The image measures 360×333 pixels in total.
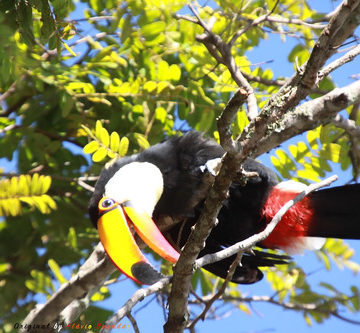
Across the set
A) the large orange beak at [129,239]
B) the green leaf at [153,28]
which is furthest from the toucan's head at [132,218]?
the green leaf at [153,28]

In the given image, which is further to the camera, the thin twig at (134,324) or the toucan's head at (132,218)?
the toucan's head at (132,218)

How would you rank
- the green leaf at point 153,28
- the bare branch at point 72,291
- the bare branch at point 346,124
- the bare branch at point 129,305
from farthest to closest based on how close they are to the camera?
the green leaf at point 153,28 → the bare branch at point 72,291 → the bare branch at point 346,124 → the bare branch at point 129,305

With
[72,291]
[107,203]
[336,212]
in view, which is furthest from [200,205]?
[72,291]

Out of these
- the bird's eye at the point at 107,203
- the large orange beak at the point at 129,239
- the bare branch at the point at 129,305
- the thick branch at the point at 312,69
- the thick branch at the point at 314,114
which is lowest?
the large orange beak at the point at 129,239

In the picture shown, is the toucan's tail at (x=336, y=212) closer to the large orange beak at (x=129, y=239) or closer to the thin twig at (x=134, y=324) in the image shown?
the large orange beak at (x=129, y=239)

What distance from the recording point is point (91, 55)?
130 inches

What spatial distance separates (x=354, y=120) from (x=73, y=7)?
1530mm

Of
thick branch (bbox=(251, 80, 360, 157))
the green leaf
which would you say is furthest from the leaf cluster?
thick branch (bbox=(251, 80, 360, 157))

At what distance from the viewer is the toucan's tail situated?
2.87 meters

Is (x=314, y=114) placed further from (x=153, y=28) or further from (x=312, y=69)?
(x=153, y=28)

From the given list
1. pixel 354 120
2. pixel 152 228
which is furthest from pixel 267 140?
pixel 152 228

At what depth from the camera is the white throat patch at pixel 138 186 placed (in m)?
2.89

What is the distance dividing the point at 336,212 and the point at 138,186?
964 millimetres

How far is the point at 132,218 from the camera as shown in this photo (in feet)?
9.18
